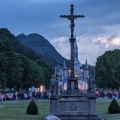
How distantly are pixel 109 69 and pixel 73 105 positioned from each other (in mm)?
93907

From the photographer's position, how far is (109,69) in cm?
12275

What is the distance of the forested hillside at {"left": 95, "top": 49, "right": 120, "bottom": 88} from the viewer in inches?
4415

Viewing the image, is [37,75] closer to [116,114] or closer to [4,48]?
[4,48]

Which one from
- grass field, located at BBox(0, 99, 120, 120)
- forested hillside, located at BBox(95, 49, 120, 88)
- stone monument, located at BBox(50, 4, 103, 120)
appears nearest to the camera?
grass field, located at BBox(0, 99, 120, 120)

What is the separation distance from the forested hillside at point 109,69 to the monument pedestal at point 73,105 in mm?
80111

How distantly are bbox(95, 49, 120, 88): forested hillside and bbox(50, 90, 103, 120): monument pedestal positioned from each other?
80111mm

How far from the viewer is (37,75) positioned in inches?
4587

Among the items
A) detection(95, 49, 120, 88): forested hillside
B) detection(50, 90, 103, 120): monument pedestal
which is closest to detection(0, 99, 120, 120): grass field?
detection(50, 90, 103, 120): monument pedestal

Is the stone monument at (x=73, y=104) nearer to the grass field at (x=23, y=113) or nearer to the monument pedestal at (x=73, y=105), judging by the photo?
the monument pedestal at (x=73, y=105)

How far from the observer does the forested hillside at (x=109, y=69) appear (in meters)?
112

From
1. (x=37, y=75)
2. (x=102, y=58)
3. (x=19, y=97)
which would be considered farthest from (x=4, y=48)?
(x=102, y=58)

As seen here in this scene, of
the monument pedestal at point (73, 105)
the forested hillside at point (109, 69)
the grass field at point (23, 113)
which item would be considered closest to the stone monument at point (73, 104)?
the monument pedestal at point (73, 105)

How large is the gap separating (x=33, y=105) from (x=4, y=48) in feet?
161

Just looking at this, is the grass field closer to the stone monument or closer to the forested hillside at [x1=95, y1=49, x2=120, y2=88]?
the stone monument
